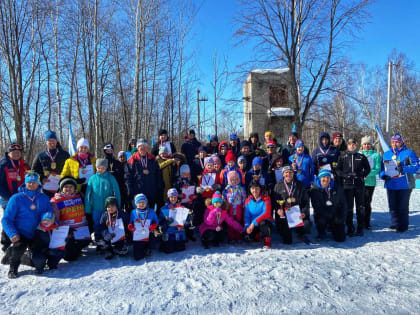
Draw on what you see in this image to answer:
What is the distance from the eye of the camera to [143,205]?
4879mm

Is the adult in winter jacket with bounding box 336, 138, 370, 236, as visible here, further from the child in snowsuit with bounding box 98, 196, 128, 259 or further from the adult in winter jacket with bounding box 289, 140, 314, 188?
the child in snowsuit with bounding box 98, 196, 128, 259

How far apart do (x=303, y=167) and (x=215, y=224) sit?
229cm

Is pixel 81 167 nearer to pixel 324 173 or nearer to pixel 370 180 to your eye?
pixel 324 173

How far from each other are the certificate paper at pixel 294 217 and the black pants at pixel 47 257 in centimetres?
397

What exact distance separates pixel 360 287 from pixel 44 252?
4592mm

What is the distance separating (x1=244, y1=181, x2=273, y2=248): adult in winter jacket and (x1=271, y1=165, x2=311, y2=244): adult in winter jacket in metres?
0.31

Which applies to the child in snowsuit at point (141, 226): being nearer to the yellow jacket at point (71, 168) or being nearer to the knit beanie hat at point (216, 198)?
the knit beanie hat at point (216, 198)

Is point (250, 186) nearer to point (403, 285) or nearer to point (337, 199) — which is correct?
point (337, 199)

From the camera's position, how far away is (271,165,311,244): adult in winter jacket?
5.25m

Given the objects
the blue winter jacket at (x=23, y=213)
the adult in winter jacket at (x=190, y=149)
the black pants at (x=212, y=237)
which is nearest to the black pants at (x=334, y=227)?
the black pants at (x=212, y=237)

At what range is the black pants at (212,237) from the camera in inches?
200

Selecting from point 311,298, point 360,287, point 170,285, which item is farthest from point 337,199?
point 170,285

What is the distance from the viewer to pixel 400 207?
18.8 feet

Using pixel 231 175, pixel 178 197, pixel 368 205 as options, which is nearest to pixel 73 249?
pixel 178 197
